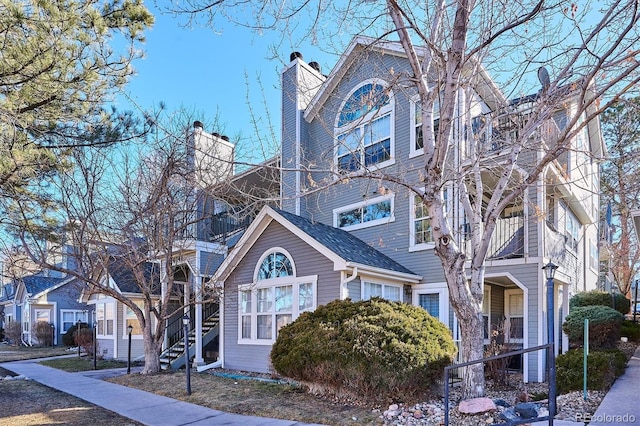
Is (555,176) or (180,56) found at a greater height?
(180,56)

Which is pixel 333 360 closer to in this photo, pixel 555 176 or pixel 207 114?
pixel 555 176

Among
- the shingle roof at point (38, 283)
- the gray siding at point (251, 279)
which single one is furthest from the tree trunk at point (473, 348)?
the shingle roof at point (38, 283)

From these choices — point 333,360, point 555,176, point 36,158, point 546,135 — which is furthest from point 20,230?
point 555,176

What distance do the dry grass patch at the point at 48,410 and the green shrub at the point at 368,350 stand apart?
3120 millimetres

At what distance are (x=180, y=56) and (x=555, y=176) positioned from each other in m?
9.82

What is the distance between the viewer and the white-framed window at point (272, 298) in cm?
1139

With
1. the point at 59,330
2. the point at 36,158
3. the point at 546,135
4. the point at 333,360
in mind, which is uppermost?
the point at 546,135

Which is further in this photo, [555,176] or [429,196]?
[555,176]

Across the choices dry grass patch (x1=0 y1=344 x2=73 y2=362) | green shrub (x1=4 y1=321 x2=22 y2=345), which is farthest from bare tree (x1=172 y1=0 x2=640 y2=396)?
green shrub (x1=4 y1=321 x2=22 y2=345)

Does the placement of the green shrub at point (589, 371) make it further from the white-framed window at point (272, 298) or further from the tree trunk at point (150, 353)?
the tree trunk at point (150, 353)

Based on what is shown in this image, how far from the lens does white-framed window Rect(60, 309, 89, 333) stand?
30578 millimetres

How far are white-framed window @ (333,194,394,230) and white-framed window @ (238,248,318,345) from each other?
2.94 m

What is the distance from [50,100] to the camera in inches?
313

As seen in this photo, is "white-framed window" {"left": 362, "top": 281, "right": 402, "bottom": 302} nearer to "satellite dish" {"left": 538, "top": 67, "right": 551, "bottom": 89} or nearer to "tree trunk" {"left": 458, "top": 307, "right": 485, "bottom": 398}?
"tree trunk" {"left": 458, "top": 307, "right": 485, "bottom": 398}
